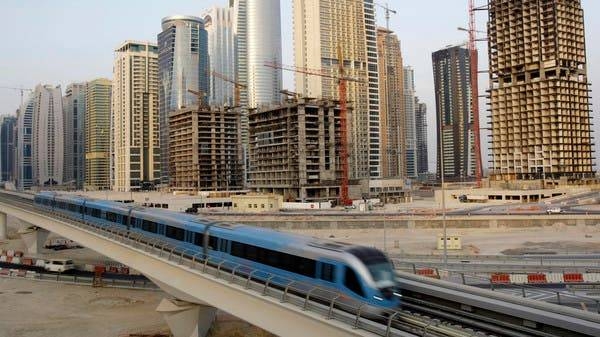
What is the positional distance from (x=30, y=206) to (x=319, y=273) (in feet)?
218

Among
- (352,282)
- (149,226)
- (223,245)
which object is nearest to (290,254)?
(352,282)

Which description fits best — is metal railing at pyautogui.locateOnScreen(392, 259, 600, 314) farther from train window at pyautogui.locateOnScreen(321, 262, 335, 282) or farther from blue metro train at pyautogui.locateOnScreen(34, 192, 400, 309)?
train window at pyautogui.locateOnScreen(321, 262, 335, 282)

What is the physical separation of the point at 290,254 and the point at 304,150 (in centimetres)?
11977

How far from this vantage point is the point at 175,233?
122 feet

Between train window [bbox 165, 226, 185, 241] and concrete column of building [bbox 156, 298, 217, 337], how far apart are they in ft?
15.5

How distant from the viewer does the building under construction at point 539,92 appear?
148 meters

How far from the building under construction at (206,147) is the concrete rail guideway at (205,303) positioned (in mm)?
140516

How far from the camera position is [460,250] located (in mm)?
63562

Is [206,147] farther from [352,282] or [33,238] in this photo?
[352,282]

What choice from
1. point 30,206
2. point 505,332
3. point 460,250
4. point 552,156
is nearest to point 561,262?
point 460,250

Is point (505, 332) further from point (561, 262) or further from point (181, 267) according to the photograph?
point (561, 262)

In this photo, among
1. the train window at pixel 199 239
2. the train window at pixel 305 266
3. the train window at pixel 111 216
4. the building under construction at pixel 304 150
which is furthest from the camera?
the building under construction at pixel 304 150

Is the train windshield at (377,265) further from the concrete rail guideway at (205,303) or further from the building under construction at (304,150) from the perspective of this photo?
the building under construction at (304,150)

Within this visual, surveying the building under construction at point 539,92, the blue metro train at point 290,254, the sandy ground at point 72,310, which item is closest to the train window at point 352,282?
the blue metro train at point 290,254
